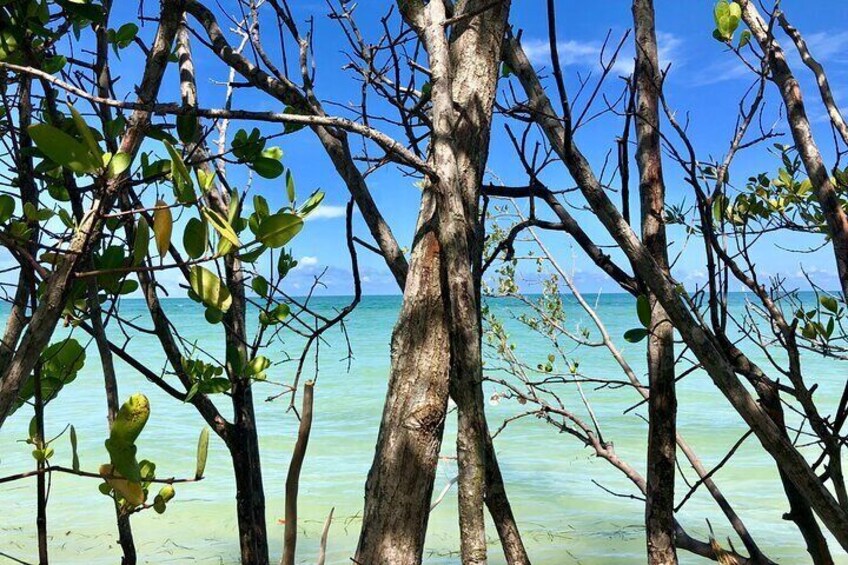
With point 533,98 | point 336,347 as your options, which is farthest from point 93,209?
point 336,347

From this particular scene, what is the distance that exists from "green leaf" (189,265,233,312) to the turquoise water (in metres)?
1.19

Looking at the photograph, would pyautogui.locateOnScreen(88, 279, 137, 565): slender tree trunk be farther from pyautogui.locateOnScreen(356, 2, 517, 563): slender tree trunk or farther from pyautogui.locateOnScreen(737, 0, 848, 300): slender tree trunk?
pyautogui.locateOnScreen(737, 0, 848, 300): slender tree trunk

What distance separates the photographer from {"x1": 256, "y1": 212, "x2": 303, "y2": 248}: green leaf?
0.87 m

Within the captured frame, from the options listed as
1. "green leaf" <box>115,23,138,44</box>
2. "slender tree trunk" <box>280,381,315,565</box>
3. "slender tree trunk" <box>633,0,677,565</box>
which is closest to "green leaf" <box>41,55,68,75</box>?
"green leaf" <box>115,23,138,44</box>

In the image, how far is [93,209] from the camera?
0.91m

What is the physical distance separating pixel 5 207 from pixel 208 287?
0.40 metres

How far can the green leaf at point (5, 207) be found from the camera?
104 cm

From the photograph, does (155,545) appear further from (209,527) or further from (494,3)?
(494,3)

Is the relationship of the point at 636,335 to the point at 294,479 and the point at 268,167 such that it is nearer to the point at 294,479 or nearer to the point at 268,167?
the point at 268,167

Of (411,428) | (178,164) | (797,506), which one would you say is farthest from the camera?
(797,506)

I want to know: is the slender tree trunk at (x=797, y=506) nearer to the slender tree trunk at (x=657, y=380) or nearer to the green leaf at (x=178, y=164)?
A: the slender tree trunk at (x=657, y=380)

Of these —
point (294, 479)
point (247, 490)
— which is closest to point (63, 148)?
point (294, 479)

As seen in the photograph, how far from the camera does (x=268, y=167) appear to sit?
4.39 ft

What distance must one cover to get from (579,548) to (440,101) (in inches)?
204
